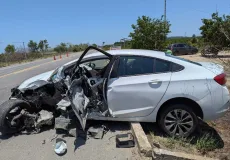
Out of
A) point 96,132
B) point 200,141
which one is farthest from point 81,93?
point 200,141

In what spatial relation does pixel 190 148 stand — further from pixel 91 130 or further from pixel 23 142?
pixel 23 142

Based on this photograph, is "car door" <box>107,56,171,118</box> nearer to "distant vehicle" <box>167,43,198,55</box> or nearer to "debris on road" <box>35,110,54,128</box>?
"debris on road" <box>35,110,54,128</box>

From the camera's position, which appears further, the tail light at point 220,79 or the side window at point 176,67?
the side window at point 176,67

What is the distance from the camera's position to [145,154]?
13.7ft

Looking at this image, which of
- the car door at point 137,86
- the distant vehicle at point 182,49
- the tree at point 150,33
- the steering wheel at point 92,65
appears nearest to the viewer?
the car door at point 137,86

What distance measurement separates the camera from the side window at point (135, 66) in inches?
197

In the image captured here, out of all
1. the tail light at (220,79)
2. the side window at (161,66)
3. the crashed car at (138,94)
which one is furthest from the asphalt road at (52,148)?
the tail light at (220,79)

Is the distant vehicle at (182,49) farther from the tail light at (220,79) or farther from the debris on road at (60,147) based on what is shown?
the debris on road at (60,147)

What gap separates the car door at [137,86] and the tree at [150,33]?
480 inches

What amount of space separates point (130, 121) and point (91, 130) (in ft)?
2.53

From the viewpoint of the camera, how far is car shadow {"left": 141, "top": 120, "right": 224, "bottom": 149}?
16.2 feet

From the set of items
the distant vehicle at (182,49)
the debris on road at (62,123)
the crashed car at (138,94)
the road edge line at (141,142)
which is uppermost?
the crashed car at (138,94)

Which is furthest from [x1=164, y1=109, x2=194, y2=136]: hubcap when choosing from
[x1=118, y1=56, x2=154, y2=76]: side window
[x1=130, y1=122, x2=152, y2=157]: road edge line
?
[x1=118, y1=56, x2=154, y2=76]: side window

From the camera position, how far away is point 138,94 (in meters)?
4.88
